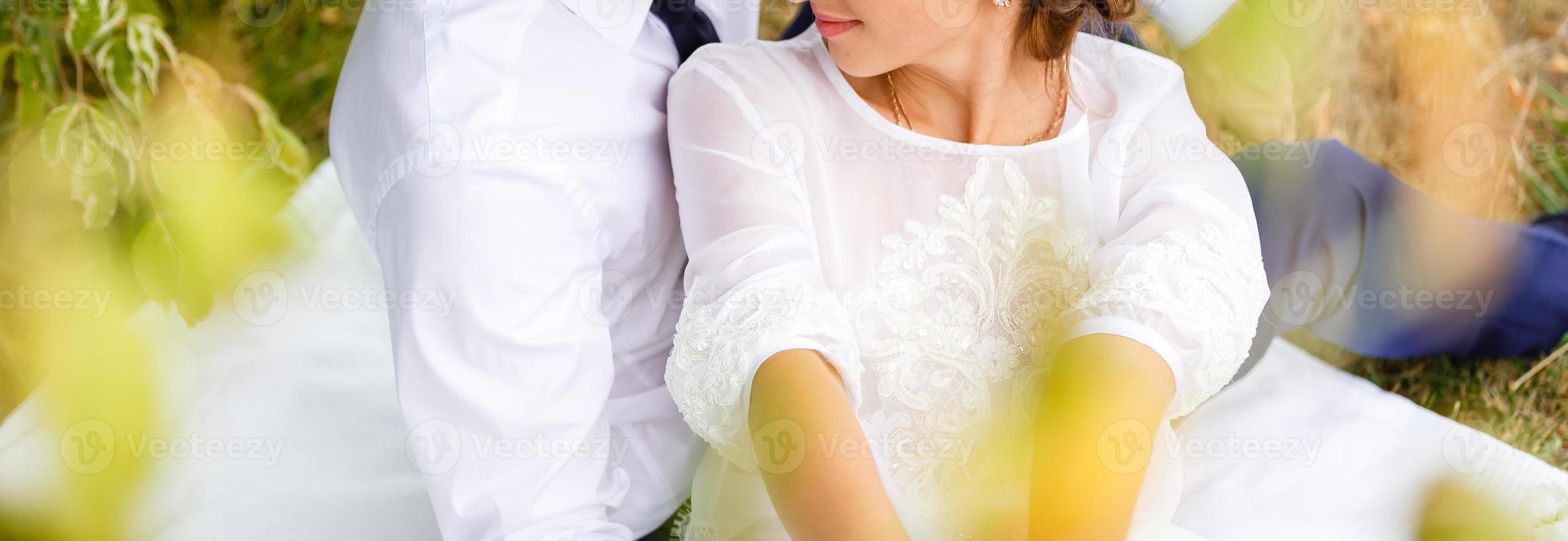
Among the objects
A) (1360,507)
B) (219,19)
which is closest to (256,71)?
(219,19)

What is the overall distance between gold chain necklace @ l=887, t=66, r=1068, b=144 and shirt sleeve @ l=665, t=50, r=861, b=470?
12 centimetres

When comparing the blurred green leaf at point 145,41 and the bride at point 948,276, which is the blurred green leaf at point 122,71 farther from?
the bride at point 948,276

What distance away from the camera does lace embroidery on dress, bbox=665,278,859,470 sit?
0.85 metres

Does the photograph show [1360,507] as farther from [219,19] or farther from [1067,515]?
[219,19]

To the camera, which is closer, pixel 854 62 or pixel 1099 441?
pixel 1099 441

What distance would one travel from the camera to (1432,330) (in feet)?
4.84

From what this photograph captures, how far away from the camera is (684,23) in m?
1.09

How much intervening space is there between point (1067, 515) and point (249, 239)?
967mm

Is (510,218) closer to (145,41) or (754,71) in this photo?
(754,71)

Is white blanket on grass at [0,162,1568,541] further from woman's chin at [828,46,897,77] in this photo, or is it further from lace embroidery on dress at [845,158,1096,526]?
woman's chin at [828,46,897,77]

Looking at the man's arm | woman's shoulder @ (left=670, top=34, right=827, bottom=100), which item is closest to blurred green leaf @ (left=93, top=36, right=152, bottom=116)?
the man's arm

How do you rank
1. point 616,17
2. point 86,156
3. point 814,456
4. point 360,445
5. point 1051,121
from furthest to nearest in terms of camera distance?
1. point 360,445
2. point 86,156
3. point 1051,121
4. point 616,17
5. point 814,456

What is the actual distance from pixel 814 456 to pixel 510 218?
322mm

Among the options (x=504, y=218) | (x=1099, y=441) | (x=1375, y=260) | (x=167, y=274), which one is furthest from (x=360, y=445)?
(x=1375, y=260)
